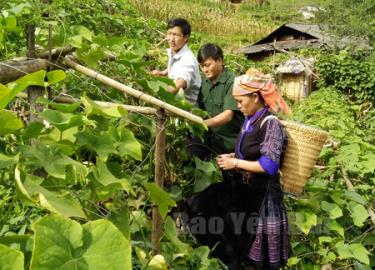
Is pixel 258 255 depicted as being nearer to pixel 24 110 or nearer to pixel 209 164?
pixel 209 164

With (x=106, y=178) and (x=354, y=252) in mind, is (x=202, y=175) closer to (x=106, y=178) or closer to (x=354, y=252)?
(x=354, y=252)

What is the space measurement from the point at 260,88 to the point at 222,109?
20.8 inches

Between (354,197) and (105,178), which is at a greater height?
(105,178)

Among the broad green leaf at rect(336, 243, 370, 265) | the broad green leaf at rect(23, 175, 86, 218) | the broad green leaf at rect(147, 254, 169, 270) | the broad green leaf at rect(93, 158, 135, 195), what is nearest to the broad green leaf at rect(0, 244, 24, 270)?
the broad green leaf at rect(23, 175, 86, 218)

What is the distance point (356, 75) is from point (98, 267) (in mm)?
14743

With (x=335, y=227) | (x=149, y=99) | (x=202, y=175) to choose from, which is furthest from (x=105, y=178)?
(x=335, y=227)

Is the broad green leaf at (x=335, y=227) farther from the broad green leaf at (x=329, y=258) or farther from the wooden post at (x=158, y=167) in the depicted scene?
the wooden post at (x=158, y=167)

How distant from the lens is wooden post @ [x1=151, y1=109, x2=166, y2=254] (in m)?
2.19

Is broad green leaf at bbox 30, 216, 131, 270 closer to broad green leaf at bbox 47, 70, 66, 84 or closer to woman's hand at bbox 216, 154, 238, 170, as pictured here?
broad green leaf at bbox 47, 70, 66, 84

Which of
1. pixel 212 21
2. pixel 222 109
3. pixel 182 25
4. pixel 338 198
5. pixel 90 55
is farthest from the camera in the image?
pixel 212 21

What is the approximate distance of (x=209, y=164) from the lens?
303 cm

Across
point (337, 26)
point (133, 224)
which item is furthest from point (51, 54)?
point (337, 26)

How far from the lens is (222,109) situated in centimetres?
322

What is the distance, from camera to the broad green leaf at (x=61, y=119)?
1.50 meters
